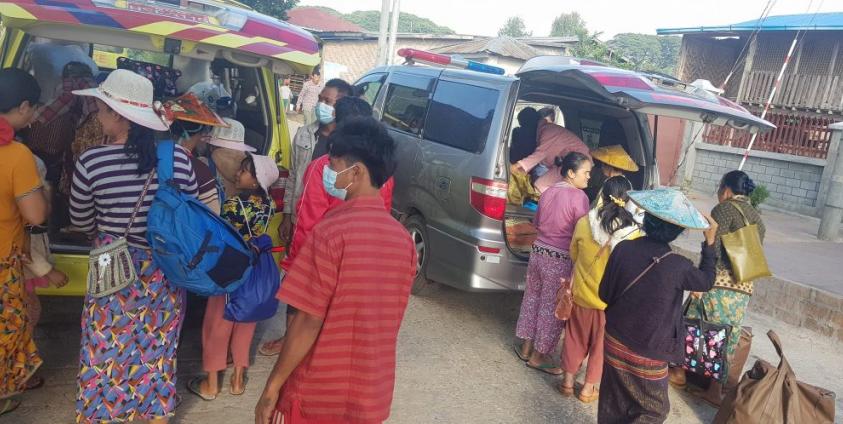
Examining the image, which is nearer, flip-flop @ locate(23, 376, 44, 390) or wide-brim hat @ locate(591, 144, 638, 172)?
flip-flop @ locate(23, 376, 44, 390)

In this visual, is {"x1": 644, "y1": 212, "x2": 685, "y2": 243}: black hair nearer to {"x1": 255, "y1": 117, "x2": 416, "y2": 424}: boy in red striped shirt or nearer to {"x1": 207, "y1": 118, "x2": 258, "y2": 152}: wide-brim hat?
{"x1": 255, "y1": 117, "x2": 416, "y2": 424}: boy in red striped shirt

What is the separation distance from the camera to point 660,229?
10.0 feet

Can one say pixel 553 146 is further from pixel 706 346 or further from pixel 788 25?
pixel 788 25

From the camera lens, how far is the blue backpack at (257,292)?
11.0ft

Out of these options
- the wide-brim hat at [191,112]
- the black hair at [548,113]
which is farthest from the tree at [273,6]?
the wide-brim hat at [191,112]

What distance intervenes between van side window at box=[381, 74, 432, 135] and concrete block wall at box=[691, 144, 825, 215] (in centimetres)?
921

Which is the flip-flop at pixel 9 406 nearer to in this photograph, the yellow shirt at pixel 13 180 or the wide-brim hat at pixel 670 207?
the yellow shirt at pixel 13 180

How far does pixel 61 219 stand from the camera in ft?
13.6

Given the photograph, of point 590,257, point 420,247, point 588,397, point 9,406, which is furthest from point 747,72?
point 9,406

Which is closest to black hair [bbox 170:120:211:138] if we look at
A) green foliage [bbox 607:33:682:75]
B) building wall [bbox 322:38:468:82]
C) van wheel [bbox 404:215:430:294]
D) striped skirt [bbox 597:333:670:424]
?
van wheel [bbox 404:215:430:294]

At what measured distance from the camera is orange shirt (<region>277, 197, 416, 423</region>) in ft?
6.31

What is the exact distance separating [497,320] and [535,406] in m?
1.45

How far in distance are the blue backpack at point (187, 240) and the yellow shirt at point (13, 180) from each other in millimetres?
592

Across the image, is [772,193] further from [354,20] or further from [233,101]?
[354,20]
